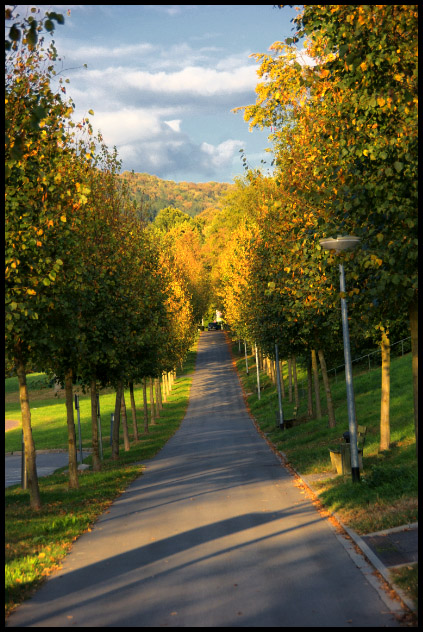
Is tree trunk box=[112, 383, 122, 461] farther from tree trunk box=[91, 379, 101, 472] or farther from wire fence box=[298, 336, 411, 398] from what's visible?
wire fence box=[298, 336, 411, 398]

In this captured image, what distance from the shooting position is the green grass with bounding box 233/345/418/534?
12148mm

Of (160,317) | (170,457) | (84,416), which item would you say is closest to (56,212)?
(170,457)

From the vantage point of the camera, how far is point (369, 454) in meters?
19.2

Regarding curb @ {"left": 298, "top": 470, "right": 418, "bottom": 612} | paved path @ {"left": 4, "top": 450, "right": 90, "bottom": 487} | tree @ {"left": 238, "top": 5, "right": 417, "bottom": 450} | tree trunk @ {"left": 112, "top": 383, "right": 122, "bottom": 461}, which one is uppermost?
tree @ {"left": 238, "top": 5, "right": 417, "bottom": 450}

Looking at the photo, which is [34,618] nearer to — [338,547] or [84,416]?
[338,547]

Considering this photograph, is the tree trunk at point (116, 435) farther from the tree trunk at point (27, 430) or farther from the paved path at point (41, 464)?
the tree trunk at point (27, 430)

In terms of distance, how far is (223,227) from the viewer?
287ft

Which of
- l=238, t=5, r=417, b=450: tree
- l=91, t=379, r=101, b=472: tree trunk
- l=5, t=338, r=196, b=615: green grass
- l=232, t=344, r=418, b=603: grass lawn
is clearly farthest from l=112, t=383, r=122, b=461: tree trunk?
l=238, t=5, r=417, b=450: tree

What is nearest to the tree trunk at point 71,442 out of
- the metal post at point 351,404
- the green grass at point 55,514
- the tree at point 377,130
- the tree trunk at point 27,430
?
the green grass at point 55,514

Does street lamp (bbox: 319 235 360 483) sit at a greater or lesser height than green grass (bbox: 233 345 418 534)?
greater

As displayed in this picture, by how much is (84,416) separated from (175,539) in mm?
46757

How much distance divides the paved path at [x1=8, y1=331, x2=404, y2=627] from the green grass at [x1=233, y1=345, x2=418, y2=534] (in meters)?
0.74

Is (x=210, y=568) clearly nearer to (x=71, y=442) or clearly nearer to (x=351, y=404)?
(x=351, y=404)

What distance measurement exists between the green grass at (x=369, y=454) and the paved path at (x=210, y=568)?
2.43 ft
